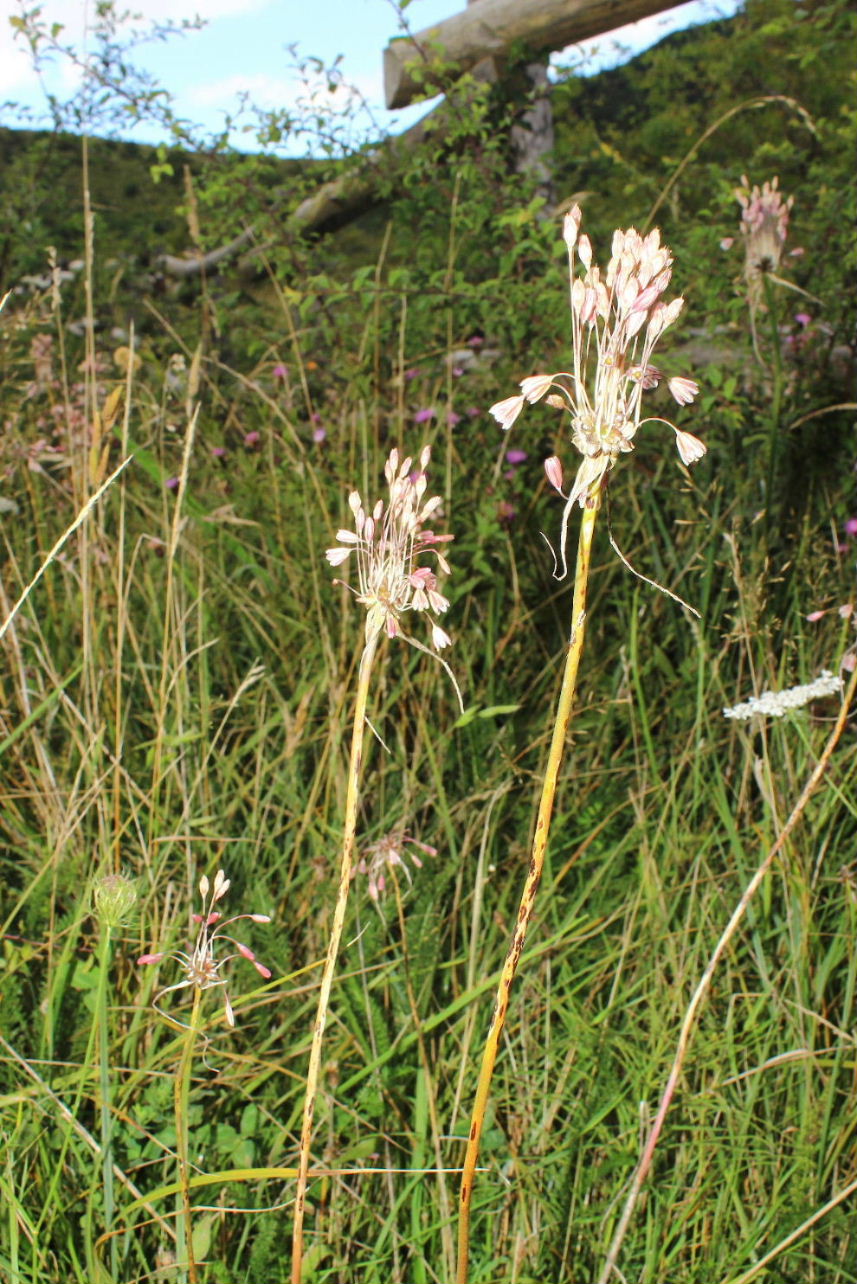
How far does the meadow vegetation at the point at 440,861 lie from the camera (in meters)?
1.47

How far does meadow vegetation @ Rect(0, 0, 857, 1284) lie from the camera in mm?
1469

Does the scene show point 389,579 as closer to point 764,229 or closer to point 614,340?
point 614,340

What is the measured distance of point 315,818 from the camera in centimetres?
200

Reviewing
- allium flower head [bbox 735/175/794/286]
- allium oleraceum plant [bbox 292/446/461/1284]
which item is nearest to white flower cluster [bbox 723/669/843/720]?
allium oleraceum plant [bbox 292/446/461/1284]

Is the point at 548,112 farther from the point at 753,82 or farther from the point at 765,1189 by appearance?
the point at 753,82

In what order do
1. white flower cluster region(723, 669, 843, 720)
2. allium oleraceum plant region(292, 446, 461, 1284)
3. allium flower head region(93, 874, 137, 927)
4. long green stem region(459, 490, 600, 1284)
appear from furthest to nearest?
1. white flower cluster region(723, 669, 843, 720)
2. allium flower head region(93, 874, 137, 927)
3. allium oleraceum plant region(292, 446, 461, 1284)
4. long green stem region(459, 490, 600, 1284)

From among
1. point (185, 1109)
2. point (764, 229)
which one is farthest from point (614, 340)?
point (764, 229)

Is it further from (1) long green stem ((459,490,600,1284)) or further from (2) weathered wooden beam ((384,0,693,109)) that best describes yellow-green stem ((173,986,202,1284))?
(2) weathered wooden beam ((384,0,693,109))

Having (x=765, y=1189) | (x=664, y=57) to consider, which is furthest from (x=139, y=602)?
(x=664, y=57)

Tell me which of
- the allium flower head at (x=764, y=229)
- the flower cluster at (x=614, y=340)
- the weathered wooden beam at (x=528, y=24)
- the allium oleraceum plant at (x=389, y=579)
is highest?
the weathered wooden beam at (x=528, y=24)

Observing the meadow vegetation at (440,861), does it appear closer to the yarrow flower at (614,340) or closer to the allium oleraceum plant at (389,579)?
the allium oleraceum plant at (389,579)

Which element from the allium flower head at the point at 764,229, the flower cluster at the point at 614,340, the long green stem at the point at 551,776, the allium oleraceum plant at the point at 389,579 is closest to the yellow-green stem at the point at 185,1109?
the allium oleraceum plant at the point at 389,579

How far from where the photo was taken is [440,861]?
6.56ft

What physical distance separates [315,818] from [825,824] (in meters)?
1.01
